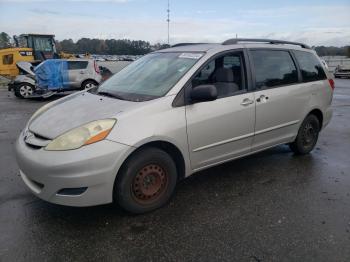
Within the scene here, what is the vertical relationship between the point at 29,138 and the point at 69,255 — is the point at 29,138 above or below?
above

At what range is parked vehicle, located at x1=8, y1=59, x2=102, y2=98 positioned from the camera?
1374 cm

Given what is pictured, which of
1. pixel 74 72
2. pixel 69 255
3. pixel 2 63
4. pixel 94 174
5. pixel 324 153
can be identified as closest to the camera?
pixel 69 255

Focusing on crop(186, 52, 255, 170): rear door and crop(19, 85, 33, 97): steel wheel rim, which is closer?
crop(186, 52, 255, 170): rear door

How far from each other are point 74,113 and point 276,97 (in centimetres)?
262

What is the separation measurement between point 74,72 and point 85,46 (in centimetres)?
3793

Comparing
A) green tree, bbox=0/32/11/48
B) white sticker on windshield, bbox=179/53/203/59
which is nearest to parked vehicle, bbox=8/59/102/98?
white sticker on windshield, bbox=179/53/203/59

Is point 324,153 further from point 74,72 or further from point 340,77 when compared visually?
point 340,77

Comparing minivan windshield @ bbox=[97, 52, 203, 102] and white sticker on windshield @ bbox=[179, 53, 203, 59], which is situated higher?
white sticker on windshield @ bbox=[179, 53, 203, 59]

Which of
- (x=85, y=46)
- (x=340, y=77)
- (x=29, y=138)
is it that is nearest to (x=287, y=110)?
(x=29, y=138)

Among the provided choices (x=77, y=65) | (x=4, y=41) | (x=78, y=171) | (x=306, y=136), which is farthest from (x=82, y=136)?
(x=4, y=41)

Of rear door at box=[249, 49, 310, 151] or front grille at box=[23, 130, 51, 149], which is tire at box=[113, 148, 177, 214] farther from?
rear door at box=[249, 49, 310, 151]

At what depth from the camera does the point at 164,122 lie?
11.2 feet

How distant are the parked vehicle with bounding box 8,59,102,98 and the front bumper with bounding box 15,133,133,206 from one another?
11306 millimetres

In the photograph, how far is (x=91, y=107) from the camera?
357 centimetres
